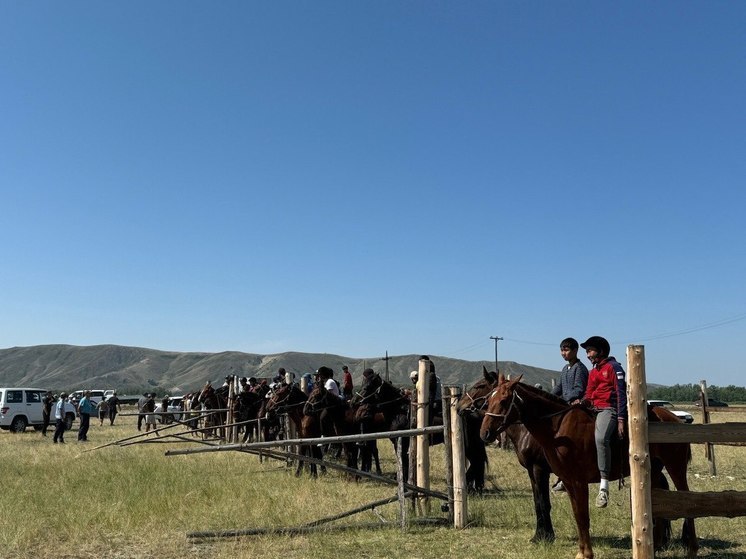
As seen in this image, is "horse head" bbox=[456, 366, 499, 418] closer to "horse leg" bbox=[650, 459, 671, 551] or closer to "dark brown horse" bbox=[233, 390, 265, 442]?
"horse leg" bbox=[650, 459, 671, 551]

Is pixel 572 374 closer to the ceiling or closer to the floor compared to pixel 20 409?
closer to the ceiling

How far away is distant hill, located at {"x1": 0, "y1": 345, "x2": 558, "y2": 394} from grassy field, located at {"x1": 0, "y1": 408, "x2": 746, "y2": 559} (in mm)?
121816

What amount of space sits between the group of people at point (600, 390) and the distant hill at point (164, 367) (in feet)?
418

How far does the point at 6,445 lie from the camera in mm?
22750

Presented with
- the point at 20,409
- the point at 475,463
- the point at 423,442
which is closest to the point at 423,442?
the point at 423,442

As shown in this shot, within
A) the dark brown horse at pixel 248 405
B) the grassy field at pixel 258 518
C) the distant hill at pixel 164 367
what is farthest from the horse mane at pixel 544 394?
the distant hill at pixel 164 367

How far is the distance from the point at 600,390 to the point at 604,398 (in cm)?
11

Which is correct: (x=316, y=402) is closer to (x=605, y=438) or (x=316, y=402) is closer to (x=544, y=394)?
(x=544, y=394)

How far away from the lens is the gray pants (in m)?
7.34

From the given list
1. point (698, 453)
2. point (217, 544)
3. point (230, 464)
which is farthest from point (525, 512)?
point (698, 453)

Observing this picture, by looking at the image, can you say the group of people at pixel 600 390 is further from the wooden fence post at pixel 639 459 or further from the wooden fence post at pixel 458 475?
the wooden fence post at pixel 458 475

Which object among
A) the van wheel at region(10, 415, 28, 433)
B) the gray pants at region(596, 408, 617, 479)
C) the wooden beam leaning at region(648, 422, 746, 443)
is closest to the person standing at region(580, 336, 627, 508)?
the gray pants at region(596, 408, 617, 479)

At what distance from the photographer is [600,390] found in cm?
771

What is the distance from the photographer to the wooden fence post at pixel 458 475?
9109mm
